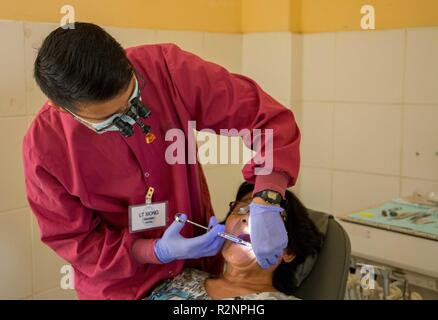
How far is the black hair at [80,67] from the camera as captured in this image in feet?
3.55

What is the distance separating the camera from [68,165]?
1404mm

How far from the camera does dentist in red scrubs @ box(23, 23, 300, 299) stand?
4.53 ft

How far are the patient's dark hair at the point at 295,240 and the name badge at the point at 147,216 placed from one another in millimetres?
400

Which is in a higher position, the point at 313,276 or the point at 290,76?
the point at 290,76

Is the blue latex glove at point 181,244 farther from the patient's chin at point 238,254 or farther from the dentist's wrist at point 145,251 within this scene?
the patient's chin at point 238,254

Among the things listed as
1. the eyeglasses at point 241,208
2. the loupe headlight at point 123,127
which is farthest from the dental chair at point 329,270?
the loupe headlight at point 123,127

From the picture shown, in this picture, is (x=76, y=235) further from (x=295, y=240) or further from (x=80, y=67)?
(x=295, y=240)

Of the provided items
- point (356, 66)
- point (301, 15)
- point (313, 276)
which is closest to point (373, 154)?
point (356, 66)

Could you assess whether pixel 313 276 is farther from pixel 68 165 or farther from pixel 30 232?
pixel 30 232

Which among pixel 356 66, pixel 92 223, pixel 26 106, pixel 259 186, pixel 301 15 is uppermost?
pixel 301 15

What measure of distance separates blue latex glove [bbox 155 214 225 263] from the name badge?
7cm

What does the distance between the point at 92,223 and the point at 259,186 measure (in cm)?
51

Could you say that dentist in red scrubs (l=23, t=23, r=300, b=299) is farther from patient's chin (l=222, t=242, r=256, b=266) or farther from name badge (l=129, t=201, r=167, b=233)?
patient's chin (l=222, t=242, r=256, b=266)
